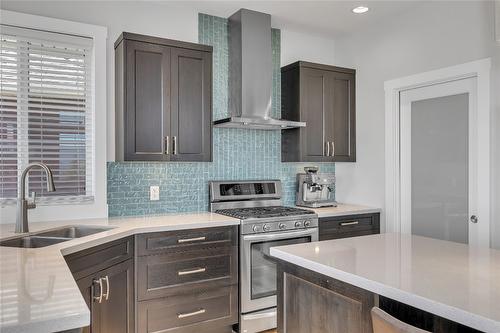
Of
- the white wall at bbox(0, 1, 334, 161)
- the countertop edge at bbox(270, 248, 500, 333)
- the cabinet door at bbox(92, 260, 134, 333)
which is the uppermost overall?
the white wall at bbox(0, 1, 334, 161)

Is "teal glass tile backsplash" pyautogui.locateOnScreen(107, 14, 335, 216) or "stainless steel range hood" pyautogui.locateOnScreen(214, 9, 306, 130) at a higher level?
"stainless steel range hood" pyautogui.locateOnScreen(214, 9, 306, 130)

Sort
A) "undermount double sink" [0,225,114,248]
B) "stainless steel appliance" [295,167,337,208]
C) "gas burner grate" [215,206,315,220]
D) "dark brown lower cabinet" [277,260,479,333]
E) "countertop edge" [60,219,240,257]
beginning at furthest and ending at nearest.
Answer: "stainless steel appliance" [295,167,337,208] < "gas burner grate" [215,206,315,220] < "undermount double sink" [0,225,114,248] < "countertop edge" [60,219,240,257] < "dark brown lower cabinet" [277,260,479,333]

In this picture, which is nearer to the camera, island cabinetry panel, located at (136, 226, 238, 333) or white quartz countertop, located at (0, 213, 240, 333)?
white quartz countertop, located at (0, 213, 240, 333)

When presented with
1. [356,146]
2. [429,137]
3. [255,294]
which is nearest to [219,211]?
[255,294]

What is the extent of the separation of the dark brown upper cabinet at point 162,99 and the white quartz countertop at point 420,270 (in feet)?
4.81

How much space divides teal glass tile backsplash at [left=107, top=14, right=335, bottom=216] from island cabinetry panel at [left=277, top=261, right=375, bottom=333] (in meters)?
1.66

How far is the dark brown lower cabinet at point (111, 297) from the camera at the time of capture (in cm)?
226

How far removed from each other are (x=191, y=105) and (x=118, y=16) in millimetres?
943

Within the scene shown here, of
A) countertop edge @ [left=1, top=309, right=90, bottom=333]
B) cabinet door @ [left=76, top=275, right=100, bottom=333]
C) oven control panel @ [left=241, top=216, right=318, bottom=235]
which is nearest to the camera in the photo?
countertop edge @ [left=1, top=309, right=90, bottom=333]

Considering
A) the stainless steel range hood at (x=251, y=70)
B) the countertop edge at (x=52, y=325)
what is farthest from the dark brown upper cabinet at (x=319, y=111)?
the countertop edge at (x=52, y=325)

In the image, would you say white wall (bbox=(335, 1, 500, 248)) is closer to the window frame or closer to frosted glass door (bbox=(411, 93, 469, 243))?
frosted glass door (bbox=(411, 93, 469, 243))

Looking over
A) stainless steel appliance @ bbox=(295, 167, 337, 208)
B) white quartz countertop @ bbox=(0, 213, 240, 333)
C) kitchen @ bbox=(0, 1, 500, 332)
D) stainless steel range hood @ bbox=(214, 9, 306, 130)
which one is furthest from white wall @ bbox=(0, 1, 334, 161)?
stainless steel appliance @ bbox=(295, 167, 337, 208)

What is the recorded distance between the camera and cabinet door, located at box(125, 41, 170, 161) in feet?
9.70

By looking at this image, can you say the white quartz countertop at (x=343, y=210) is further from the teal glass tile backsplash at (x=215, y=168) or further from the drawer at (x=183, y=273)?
the drawer at (x=183, y=273)
